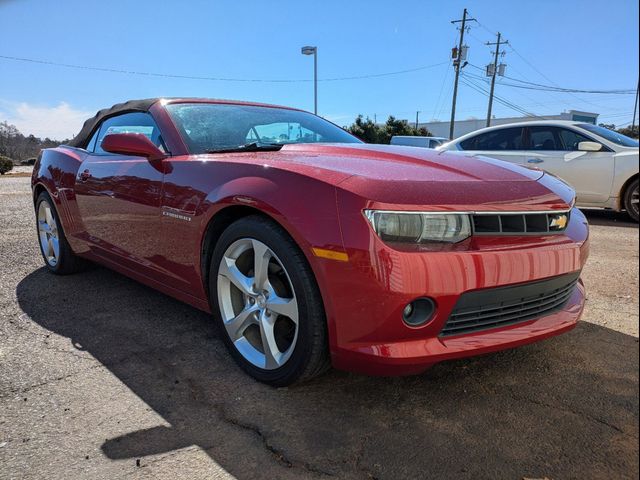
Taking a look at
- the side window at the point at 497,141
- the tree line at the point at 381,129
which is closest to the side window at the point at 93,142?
the side window at the point at 497,141

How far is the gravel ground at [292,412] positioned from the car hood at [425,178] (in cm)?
55

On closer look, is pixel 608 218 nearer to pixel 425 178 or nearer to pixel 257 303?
pixel 425 178

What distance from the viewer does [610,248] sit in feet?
16.3

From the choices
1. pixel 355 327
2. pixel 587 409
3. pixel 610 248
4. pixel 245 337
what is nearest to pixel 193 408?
pixel 245 337

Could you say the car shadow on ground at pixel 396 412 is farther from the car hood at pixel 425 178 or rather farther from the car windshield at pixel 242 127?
the car windshield at pixel 242 127

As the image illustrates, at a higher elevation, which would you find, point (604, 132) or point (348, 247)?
point (604, 132)

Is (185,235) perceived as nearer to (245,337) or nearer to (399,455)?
(245,337)

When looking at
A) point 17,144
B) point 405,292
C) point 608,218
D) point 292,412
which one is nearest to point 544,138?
point 608,218

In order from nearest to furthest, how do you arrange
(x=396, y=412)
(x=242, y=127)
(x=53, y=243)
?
(x=396, y=412) < (x=242, y=127) < (x=53, y=243)

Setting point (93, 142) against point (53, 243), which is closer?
point (93, 142)

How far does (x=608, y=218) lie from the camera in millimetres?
7316

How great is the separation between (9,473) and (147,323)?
1429mm

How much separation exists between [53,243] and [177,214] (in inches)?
91.0

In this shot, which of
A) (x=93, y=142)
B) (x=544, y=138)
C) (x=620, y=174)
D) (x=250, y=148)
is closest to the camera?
(x=250, y=148)
